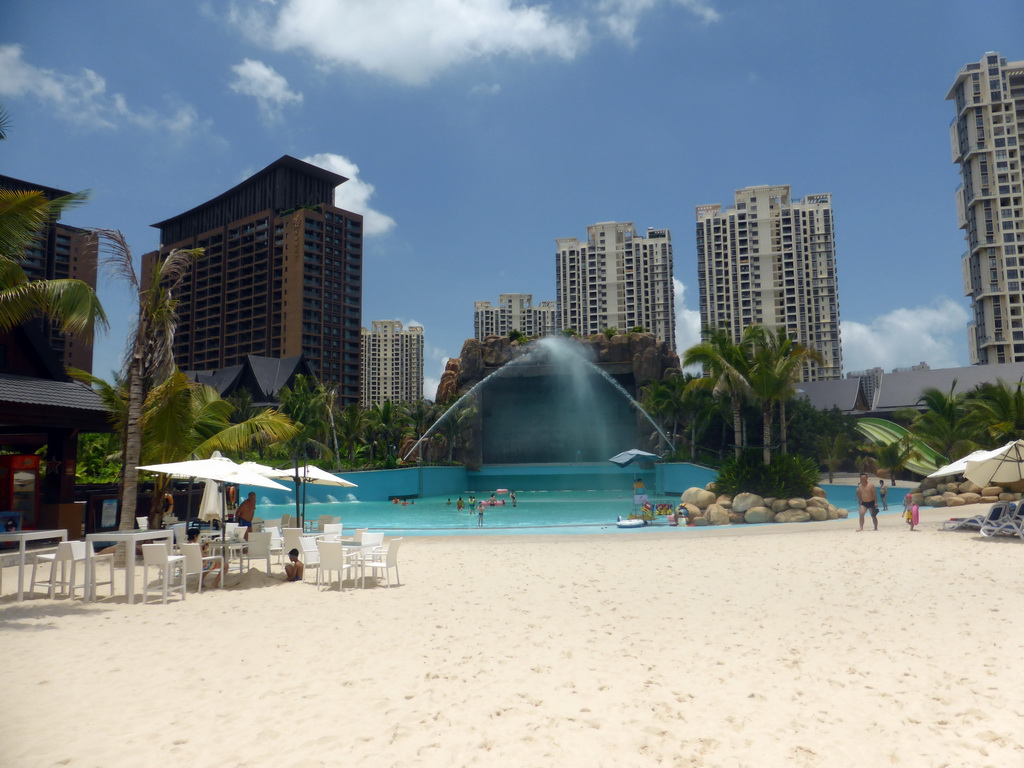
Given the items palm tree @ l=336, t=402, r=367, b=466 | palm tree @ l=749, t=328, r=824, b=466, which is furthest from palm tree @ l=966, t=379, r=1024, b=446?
palm tree @ l=336, t=402, r=367, b=466

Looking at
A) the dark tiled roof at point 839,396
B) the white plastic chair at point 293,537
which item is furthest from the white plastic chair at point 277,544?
the dark tiled roof at point 839,396

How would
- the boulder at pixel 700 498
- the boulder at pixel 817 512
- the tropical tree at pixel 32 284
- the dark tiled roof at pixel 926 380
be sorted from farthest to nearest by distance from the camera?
the dark tiled roof at pixel 926 380
the boulder at pixel 700 498
the boulder at pixel 817 512
the tropical tree at pixel 32 284

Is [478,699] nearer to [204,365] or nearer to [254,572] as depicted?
[254,572]

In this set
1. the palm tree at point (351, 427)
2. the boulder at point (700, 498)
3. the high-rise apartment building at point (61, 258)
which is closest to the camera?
the high-rise apartment building at point (61, 258)

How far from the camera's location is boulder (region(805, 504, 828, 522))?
19641 mm

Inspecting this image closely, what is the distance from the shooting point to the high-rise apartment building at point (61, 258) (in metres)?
11.5

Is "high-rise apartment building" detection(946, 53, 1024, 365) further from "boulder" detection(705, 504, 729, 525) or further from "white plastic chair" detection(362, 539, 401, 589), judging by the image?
"white plastic chair" detection(362, 539, 401, 589)

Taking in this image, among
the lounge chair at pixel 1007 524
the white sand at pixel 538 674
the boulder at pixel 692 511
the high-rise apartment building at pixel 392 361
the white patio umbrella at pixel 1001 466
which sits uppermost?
the high-rise apartment building at pixel 392 361

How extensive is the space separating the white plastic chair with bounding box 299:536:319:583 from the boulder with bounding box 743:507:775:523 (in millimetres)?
13667

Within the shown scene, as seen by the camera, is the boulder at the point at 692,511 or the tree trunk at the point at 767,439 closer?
the boulder at the point at 692,511

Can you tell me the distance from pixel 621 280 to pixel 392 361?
194 ft

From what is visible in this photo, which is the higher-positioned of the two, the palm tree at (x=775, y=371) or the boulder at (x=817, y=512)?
the palm tree at (x=775, y=371)

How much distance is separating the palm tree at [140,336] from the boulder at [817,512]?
1730 centimetres

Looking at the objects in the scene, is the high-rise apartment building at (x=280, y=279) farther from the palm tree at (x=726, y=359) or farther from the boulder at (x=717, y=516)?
the boulder at (x=717, y=516)
